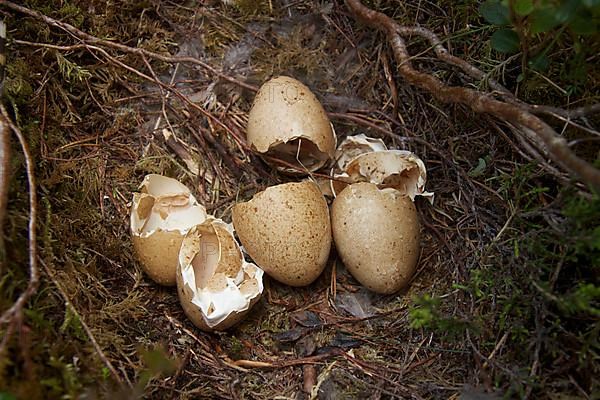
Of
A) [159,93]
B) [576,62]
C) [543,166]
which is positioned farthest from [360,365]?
[159,93]

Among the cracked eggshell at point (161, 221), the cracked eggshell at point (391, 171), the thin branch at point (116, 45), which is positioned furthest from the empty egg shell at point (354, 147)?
the cracked eggshell at point (161, 221)

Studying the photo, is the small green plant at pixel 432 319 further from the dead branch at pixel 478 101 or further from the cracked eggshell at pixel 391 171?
the cracked eggshell at pixel 391 171

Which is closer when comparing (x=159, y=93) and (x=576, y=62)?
(x=576, y=62)

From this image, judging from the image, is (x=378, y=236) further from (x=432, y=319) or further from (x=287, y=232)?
(x=432, y=319)

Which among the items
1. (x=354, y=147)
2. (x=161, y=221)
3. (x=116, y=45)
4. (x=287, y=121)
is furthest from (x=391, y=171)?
(x=116, y=45)

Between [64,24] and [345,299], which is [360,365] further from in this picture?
[64,24]

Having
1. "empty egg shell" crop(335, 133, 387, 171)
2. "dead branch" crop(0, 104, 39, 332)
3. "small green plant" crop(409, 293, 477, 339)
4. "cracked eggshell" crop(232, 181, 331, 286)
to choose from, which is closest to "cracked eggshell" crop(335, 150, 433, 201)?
"empty egg shell" crop(335, 133, 387, 171)

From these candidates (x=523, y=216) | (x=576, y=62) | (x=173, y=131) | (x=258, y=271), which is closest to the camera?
(x=576, y=62)

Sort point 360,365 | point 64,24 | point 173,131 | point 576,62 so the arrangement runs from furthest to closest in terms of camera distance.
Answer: point 173,131, point 64,24, point 360,365, point 576,62
